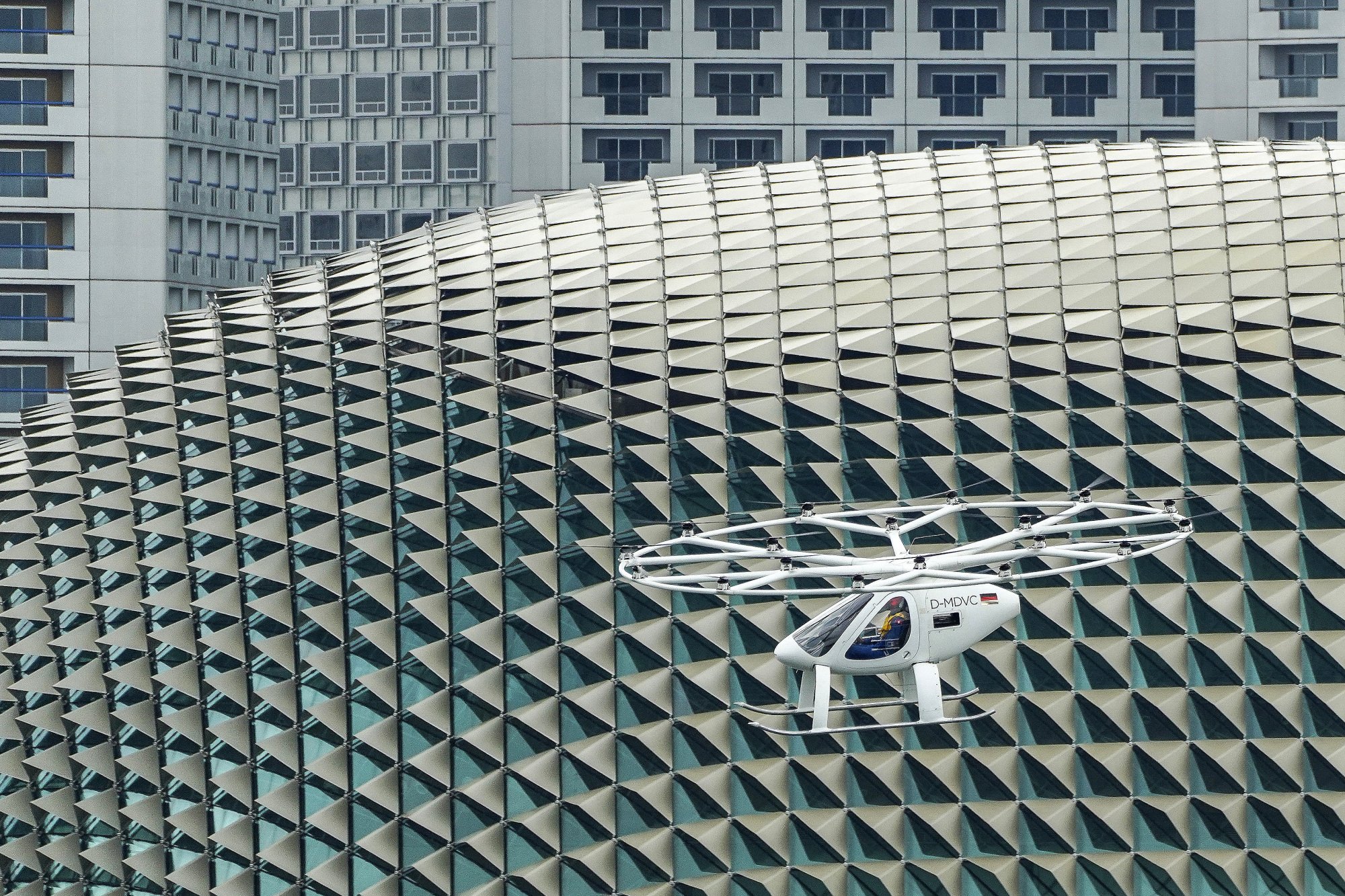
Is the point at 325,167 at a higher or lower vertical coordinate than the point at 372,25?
lower

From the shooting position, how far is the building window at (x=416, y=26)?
13075 cm

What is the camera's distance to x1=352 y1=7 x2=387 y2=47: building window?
131750mm

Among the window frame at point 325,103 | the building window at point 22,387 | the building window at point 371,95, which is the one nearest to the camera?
the building window at point 22,387

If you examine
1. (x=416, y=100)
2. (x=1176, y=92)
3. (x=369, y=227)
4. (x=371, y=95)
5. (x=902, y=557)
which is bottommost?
(x=902, y=557)

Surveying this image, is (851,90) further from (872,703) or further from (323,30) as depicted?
(872,703)

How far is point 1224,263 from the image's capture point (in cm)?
6894

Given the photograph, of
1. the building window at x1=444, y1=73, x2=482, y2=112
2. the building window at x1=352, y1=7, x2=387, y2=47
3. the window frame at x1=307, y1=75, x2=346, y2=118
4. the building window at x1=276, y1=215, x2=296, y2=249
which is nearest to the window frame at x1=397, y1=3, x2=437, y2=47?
the building window at x1=352, y1=7, x2=387, y2=47

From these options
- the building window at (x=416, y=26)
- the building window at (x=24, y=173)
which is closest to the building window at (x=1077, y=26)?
the building window at (x=416, y=26)

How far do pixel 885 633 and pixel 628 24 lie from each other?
201 feet

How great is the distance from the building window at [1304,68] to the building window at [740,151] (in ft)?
77.5

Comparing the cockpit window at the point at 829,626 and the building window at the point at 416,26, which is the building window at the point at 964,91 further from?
the cockpit window at the point at 829,626

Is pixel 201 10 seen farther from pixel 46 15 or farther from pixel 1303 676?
pixel 1303 676

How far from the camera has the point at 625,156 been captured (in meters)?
111

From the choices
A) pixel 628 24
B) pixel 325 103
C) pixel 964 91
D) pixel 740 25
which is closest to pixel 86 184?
pixel 628 24
